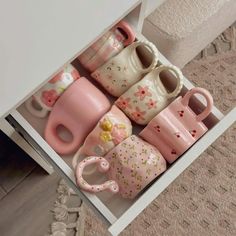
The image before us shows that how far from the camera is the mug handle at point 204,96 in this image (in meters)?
0.74

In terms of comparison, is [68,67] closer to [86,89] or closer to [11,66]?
[86,89]

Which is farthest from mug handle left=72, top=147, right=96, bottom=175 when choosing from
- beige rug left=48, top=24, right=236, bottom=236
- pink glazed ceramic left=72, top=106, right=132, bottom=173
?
beige rug left=48, top=24, right=236, bottom=236

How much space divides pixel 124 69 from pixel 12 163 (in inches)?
18.1

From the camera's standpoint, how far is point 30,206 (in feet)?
3.62

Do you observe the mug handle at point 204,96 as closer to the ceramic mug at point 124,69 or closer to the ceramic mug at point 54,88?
the ceramic mug at point 124,69

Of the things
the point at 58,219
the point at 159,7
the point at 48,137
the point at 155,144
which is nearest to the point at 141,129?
the point at 155,144

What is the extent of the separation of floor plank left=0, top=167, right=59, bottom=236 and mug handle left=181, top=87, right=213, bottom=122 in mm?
474

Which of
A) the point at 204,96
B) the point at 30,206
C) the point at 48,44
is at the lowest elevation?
the point at 30,206

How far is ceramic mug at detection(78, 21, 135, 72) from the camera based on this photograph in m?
0.79

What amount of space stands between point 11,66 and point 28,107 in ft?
0.82

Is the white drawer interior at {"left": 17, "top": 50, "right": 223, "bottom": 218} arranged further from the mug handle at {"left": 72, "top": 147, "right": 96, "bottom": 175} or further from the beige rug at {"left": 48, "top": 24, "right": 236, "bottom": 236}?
the beige rug at {"left": 48, "top": 24, "right": 236, "bottom": 236}

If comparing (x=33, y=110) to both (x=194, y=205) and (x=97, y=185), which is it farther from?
(x=194, y=205)

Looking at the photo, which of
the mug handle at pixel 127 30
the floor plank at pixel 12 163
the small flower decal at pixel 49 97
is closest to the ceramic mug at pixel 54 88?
the small flower decal at pixel 49 97

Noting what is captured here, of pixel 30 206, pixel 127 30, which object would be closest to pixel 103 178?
pixel 127 30
